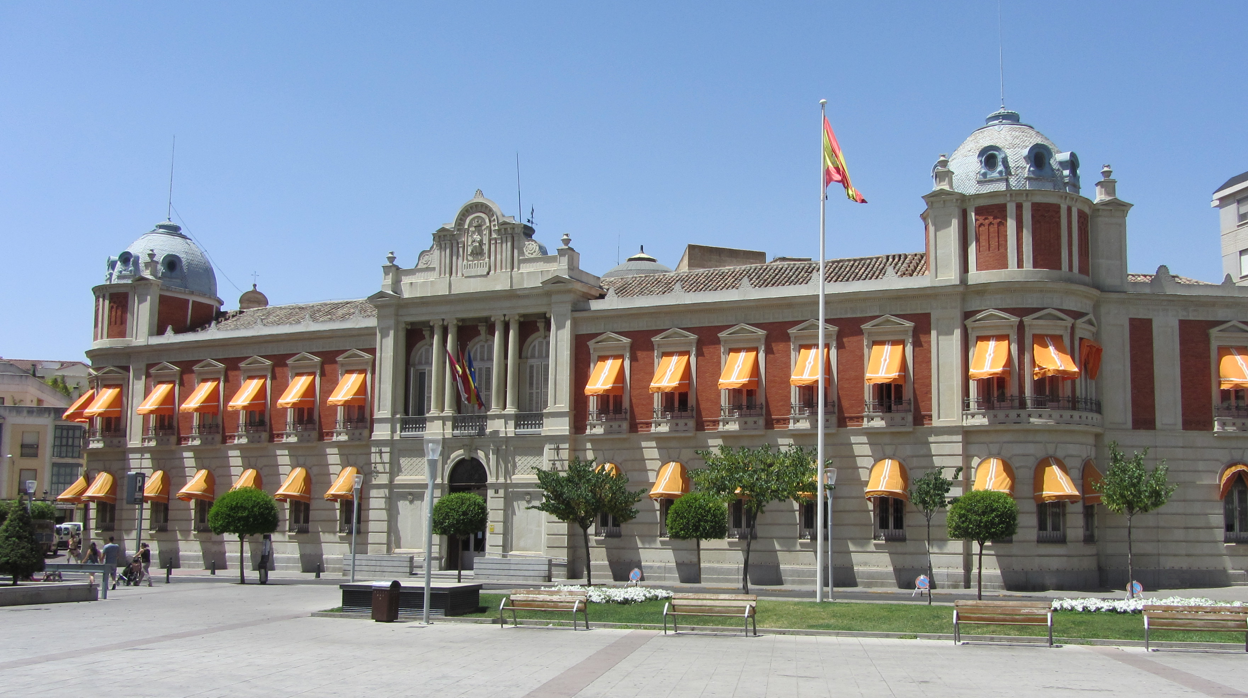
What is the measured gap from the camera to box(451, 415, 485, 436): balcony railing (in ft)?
160

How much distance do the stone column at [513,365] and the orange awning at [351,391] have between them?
25.7ft

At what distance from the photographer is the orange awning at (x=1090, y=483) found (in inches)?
1574

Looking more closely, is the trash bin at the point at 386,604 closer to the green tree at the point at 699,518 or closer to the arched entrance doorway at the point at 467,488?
the green tree at the point at 699,518

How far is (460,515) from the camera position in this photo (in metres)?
45.9

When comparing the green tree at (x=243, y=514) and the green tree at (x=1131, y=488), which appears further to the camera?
the green tree at (x=243, y=514)

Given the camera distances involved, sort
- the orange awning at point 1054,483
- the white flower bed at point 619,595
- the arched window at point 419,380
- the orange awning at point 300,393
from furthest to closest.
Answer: the orange awning at point 300,393 → the arched window at point 419,380 → the orange awning at point 1054,483 → the white flower bed at point 619,595

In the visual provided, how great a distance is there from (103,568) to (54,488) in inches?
2501

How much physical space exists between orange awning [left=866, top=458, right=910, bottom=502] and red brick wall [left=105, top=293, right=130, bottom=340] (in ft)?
130

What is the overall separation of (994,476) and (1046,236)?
8.95 meters

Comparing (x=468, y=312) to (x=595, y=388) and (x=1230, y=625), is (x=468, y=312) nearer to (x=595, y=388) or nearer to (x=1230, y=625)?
(x=595, y=388)

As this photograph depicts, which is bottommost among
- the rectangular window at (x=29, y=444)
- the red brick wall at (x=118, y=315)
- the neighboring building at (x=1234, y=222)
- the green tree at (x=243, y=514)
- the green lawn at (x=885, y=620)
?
the green lawn at (x=885, y=620)

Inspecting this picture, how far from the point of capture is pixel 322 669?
20.6 meters

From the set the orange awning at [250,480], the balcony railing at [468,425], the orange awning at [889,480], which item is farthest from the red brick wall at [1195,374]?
the orange awning at [250,480]

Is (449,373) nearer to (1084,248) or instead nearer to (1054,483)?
(1054,483)
